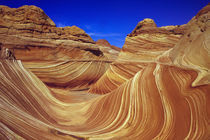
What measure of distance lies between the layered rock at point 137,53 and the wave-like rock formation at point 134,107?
1.17 meters

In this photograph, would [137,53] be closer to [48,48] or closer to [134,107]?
[134,107]

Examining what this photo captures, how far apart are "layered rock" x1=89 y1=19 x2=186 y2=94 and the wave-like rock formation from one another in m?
1.17

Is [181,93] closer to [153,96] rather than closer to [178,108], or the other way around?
[178,108]

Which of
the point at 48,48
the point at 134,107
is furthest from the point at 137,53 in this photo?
the point at 48,48

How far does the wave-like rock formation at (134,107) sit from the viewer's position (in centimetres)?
90

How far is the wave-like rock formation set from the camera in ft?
2.94

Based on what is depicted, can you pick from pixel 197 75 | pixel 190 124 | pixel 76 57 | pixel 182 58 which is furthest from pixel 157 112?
pixel 76 57

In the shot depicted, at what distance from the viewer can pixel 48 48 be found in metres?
4.42

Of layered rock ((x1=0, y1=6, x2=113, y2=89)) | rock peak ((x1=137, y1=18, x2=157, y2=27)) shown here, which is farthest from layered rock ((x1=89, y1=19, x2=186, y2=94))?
layered rock ((x1=0, y1=6, x2=113, y2=89))

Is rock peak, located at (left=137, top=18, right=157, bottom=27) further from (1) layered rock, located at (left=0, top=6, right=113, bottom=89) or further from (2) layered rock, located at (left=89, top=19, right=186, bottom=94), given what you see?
(1) layered rock, located at (left=0, top=6, right=113, bottom=89)

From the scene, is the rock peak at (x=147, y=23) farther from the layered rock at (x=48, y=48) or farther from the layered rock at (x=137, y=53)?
the layered rock at (x=48, y=48)

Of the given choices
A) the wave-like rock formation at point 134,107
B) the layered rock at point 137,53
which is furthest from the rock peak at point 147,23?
the wave-like rock formation at point 134,107

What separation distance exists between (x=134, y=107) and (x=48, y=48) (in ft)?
12.6

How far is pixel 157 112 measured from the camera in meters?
1.14
